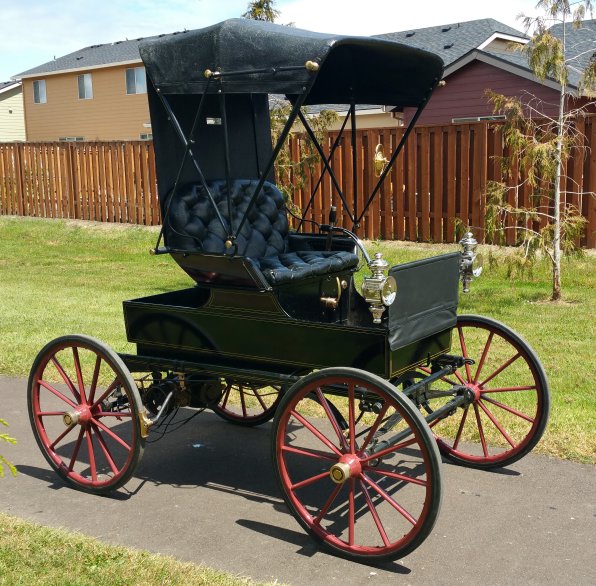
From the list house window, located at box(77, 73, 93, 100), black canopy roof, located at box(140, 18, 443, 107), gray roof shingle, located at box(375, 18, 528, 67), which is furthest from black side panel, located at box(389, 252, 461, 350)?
house window, located at box(77, 73, 93, 100)

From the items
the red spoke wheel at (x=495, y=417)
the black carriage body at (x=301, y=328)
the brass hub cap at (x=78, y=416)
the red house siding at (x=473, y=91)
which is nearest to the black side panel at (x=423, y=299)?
the black carriage body at (x=301, y=328)

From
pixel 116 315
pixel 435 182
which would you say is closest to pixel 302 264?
pixel 116 315

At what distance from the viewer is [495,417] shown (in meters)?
5.66

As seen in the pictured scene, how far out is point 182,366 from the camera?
490cm

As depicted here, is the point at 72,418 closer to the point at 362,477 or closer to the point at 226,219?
the point at 362,477

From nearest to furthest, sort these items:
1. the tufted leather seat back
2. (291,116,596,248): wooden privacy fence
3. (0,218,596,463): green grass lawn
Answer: the tufted leather seat back < (0,218,596,463): green grass lawn < (291,116,596,248): wooden privacy fence

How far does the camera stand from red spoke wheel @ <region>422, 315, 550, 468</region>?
484 centimetres

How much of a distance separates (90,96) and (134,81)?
9.88 ft

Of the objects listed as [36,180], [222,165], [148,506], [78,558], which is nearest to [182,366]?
[148,506]

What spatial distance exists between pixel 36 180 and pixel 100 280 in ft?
32.7

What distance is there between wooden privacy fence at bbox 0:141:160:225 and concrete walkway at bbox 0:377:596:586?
13828 mm

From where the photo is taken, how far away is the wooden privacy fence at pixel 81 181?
62.3 ft

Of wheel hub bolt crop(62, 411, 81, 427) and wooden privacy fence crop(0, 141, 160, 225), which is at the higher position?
wooden privacy fence crop(0, 141, 160, 225)

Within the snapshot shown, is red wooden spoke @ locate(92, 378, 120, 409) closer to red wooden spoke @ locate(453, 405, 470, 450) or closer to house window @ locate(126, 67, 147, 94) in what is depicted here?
red wooden spoke @ locate(453, 405, 470, 450)
